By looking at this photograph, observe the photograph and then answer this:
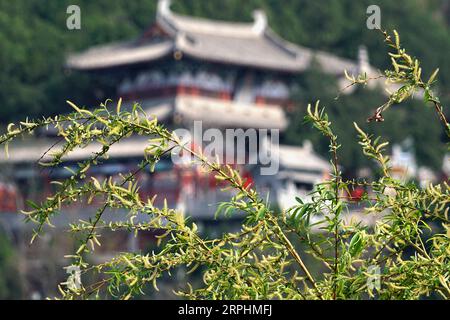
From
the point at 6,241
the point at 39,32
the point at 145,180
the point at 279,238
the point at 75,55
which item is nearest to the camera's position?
the point at 279,238

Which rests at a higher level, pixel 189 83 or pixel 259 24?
pixel 259 24

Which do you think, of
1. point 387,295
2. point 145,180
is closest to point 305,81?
point 145,180

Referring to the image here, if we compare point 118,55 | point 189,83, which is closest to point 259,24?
point 189,83

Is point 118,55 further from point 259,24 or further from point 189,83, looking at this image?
point 259,24

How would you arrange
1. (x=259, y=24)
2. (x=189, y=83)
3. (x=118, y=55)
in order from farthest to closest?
1. (x=259, y=24)
2. (x=118, y=55)
3. (x=189, y=83)

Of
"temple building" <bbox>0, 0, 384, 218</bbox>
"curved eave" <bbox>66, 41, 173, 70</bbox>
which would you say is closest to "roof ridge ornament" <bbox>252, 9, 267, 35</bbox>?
"temple building" <bbox>0, 0, 384, 218</bbox>

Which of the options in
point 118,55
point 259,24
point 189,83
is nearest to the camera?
point 189,83

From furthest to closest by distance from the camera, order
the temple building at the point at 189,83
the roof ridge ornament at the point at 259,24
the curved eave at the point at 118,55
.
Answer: the roof ridge ornament at the point at 259,24
the curved eave at the point at 118,55
the temple building at the point at 189,83

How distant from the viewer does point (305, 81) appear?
38.5 meters

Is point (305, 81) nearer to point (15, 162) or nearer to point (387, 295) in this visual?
point (15, 162)

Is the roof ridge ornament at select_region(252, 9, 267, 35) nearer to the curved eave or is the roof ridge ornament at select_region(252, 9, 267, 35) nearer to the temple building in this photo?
the temple building

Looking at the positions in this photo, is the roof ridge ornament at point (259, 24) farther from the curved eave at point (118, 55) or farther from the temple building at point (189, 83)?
the curved eave at point (118, 55)

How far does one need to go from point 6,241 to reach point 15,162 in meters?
4.53

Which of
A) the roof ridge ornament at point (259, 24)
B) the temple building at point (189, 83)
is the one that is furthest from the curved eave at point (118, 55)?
the roof ridge ornament at point (259, 24)
